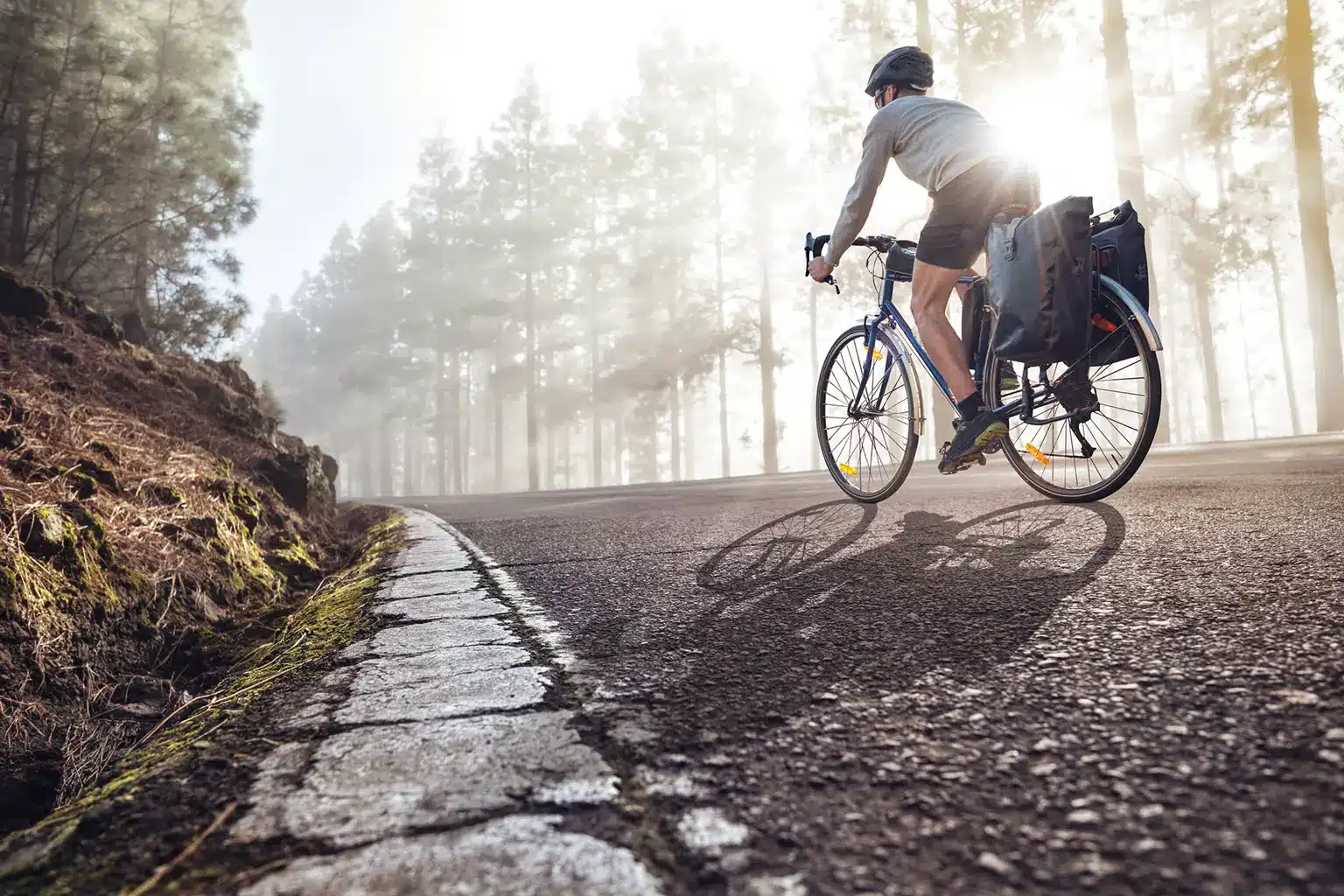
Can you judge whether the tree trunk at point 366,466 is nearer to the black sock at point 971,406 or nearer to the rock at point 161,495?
the rock at point 161,495

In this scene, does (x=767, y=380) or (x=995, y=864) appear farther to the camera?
(x=767, y=380)

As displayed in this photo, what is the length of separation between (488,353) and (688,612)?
4863 cm

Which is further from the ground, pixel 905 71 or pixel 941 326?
pixel 905 71

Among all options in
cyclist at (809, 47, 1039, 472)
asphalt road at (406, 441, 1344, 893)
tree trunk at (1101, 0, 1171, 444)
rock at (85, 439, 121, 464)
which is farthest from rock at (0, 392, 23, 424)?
tree trunk at (1101, 0, 1171, 444)

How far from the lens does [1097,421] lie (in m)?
3.43

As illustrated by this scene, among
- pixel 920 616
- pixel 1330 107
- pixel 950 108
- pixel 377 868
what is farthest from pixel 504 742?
pixel 1330 107

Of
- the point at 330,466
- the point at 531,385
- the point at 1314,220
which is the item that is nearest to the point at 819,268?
the point at 330,466

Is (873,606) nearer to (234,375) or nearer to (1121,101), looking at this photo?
(234,375)

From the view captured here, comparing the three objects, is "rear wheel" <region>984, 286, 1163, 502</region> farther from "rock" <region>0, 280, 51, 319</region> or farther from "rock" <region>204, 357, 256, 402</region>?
"rock" <region>204, 357, 256, 402</region>

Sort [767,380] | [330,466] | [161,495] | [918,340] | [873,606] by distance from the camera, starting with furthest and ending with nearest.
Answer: [767,380] → [330,466] → [918,340] → [161,495] → [873,606]

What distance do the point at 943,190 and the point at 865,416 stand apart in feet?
4.41

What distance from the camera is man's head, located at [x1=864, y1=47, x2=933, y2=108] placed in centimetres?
375

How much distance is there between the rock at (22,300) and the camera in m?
4.71

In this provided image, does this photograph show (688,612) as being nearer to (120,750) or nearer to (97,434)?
(120,750)
